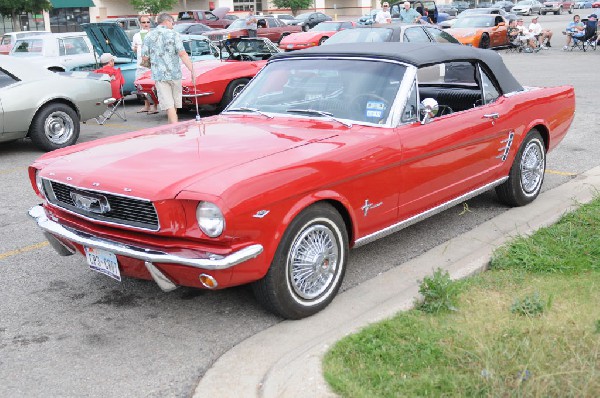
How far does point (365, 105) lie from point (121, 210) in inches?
77.0

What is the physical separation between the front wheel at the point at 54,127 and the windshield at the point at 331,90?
5.09 metres

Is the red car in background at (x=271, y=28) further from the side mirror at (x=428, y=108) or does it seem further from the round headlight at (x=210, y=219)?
the round headlight at (x=210, y=219)

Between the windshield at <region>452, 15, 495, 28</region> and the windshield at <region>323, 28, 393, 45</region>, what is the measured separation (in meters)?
12.5

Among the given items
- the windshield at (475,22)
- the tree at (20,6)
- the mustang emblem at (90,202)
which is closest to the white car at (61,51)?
the mustang emblem at (90,202)

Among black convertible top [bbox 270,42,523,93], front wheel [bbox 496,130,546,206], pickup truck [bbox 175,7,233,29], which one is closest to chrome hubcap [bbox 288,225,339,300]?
black convertible top [bbox 270,42,523,93]

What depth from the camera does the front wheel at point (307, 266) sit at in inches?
158

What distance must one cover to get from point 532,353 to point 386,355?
72 cm

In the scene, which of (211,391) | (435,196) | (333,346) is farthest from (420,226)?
(211,391)

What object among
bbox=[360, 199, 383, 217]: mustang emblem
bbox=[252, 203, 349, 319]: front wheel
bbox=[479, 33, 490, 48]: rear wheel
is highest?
bbox=[479, 33, 490, 48]: rear wheel

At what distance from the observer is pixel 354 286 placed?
4.79m

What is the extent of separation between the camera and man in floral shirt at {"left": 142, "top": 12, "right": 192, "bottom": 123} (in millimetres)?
10320

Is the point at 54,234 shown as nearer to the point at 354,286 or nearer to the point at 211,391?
the point at 211,391

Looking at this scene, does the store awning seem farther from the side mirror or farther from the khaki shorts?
the side mirror

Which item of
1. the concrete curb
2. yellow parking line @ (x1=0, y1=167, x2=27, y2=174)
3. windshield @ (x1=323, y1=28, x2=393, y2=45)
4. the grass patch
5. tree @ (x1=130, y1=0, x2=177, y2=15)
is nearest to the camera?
the grass patch
